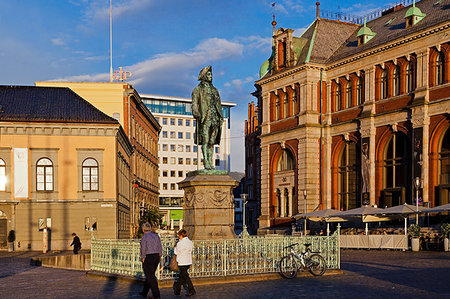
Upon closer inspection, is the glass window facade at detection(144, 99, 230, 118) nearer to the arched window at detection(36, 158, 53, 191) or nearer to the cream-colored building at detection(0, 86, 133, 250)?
the cream-colored building at detection(0, 86, 133, 250)

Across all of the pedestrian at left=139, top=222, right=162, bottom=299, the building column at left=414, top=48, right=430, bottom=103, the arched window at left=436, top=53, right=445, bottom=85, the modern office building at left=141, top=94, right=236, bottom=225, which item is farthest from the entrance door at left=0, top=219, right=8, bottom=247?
the modern office building at left=141, top=94, right=236, bottom=225

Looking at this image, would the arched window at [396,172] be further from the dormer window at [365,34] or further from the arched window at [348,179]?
the dormer window at [365,34]

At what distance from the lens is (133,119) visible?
2655 inches

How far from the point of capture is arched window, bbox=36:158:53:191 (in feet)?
160

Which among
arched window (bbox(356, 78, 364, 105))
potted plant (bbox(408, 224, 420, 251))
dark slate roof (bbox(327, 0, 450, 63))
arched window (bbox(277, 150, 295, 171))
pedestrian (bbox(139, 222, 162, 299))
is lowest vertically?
potted plant (bbox(408, 224, 420, 251))

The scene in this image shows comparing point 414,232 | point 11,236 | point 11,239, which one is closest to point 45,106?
point 11,236

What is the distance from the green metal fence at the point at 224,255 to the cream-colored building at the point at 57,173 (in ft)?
93.3

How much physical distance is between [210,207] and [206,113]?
9.50ft

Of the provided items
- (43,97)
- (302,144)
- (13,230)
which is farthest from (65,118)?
(302,144)

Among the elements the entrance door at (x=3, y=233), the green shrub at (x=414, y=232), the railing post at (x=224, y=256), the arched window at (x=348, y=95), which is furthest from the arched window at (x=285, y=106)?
the railing post at (x=224, y=256)

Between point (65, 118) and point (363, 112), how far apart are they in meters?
24.9

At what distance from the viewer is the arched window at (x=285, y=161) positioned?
6197 cm

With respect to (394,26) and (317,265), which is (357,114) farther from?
(317,265)

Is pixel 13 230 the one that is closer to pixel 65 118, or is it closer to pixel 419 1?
pixel 65 118
